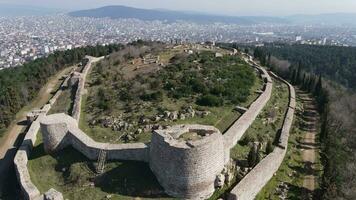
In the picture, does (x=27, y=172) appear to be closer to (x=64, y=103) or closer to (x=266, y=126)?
(x=64, y=103)

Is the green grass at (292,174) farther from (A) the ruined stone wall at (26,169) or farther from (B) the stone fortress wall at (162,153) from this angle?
(A) the ruined stone wall at (26,169)

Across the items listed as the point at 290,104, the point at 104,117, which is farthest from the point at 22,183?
the point at 290,104

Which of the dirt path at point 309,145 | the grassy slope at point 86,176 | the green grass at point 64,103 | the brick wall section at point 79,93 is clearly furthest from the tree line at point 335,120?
the green grass at point 64,103

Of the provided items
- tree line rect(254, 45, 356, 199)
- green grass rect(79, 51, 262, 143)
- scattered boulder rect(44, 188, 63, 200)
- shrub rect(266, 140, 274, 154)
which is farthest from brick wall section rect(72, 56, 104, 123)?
tree line rect(254, 45, 356, 199)

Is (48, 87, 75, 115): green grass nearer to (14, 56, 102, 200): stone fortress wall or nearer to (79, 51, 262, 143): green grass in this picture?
(79, 51, 262, 143): green grass

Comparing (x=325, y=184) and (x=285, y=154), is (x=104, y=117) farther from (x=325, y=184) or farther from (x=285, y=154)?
(x=325, y=184)

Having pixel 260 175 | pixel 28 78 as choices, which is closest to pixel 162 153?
pixel 260 175
